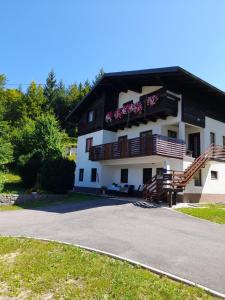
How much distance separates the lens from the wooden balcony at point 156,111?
20.2 m

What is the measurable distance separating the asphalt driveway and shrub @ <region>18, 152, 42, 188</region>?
38.8ft

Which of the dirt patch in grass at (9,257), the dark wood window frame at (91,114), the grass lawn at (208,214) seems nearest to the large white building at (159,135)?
the dark wood window frame at (91,114)

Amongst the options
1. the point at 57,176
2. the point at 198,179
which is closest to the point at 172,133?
the point at 198,179

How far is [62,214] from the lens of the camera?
15.0 metres

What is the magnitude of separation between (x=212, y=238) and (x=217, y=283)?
4212 mm

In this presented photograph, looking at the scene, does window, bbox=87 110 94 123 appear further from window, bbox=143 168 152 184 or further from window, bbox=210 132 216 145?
window, bbox=210 132 216 145

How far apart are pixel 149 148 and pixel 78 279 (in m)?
13.5

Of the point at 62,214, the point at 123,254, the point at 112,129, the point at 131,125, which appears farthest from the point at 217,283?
the point at 112,129

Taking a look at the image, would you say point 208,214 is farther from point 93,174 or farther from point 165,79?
point 93,174

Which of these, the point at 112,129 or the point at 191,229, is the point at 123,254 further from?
the point at 112,129

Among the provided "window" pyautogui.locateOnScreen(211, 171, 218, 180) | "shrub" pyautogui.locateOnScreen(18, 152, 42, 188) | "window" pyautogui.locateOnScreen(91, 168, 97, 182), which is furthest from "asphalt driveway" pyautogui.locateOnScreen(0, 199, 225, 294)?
"shrub" pyautogui.locateOnScreen(18, 152, 42, 188)

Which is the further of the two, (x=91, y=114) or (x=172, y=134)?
(x=91, y=114)

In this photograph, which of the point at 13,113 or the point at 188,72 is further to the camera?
the point at 13,113

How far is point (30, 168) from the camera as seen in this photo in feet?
89.0
